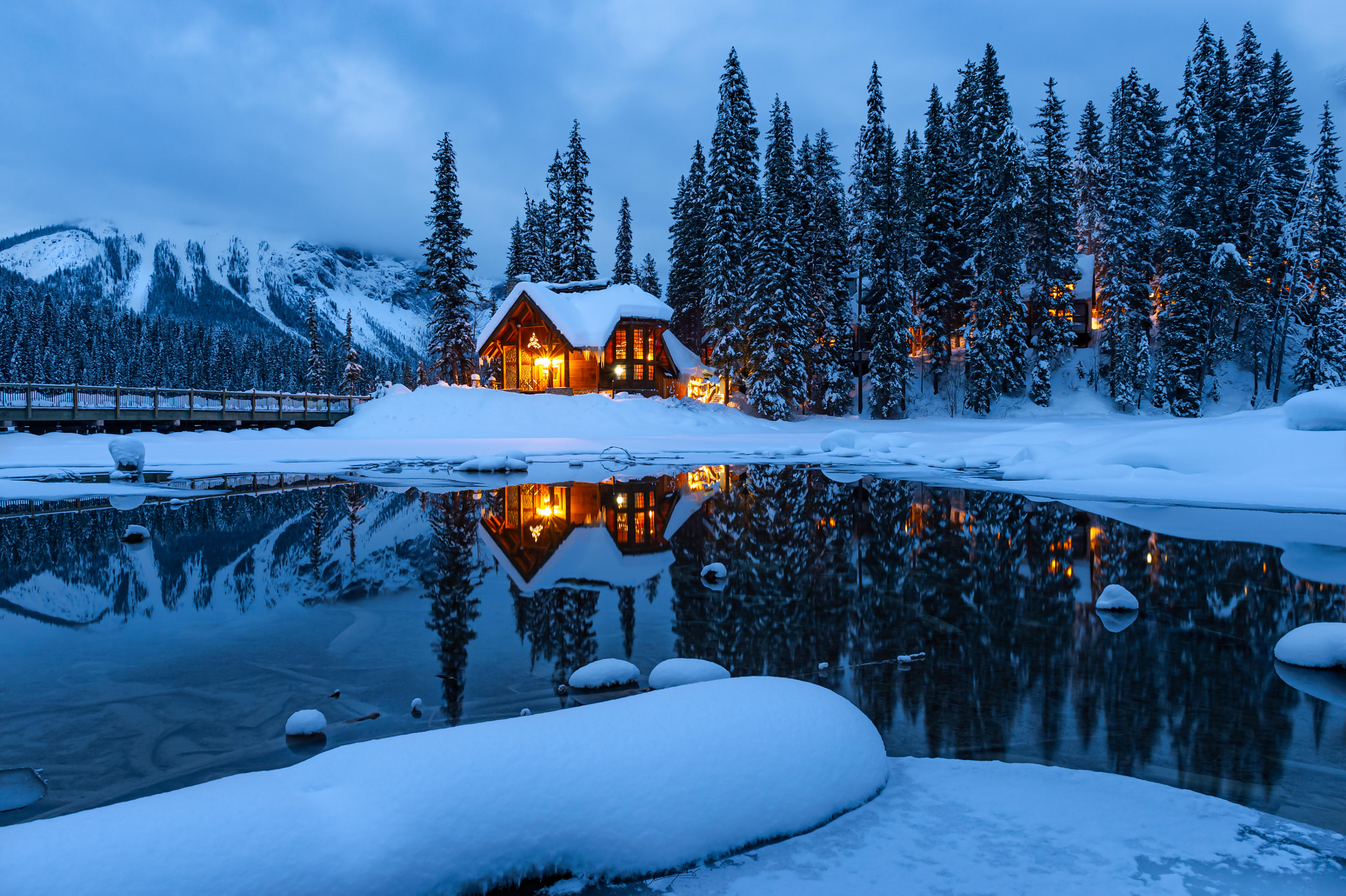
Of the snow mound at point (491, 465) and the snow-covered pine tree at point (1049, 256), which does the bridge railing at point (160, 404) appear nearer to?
the snow mound at point (491, 465)

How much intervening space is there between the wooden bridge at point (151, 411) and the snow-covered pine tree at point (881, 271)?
28853 millimetres

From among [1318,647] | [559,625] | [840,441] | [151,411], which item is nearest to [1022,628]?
[1318,647]

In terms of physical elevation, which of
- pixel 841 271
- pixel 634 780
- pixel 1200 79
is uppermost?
pixel 1200 79

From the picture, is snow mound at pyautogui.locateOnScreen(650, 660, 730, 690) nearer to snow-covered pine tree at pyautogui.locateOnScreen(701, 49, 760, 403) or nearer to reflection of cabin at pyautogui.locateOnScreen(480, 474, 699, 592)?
reflection of cabin at pyautogui.locateOnScreen(480, 474, 699, 592)

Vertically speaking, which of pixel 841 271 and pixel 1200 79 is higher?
pixel 1200 79

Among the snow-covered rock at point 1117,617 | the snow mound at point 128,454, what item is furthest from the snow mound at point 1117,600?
the snow mound at point 128,454

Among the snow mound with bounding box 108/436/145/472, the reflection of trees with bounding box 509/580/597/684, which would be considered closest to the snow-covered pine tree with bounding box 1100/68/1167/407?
the reflection of trees with bounding box 509/580/597/684

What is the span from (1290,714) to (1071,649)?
4.16ft

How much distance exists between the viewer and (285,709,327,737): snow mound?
3.81 m

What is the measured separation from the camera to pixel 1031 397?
3962 cm

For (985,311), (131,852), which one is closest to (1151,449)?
(131,852)

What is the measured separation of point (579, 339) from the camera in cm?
3747

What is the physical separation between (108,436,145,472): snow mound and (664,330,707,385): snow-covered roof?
103ft

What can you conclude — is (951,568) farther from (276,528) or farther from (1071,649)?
(276,528)
